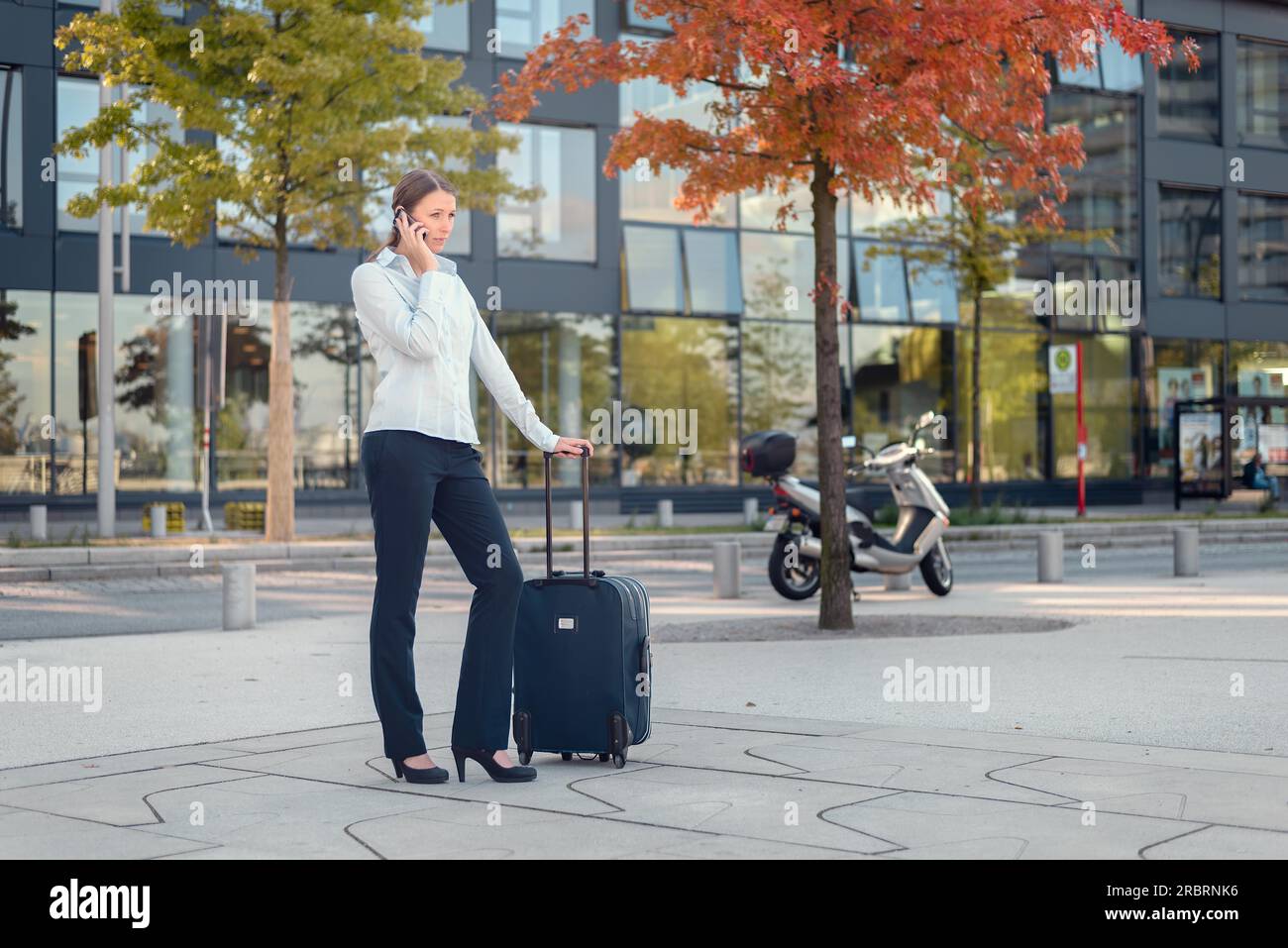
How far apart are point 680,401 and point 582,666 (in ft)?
78.2

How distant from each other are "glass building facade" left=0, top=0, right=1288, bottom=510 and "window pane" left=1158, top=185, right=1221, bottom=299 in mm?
65

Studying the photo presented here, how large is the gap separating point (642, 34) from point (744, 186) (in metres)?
18.6

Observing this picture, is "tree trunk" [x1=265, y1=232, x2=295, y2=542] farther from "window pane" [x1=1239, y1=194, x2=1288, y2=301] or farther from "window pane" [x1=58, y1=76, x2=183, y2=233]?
"window pane" [x1=1239, y1=194, x2=1288, y2=301]

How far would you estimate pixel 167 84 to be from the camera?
62.5 ft

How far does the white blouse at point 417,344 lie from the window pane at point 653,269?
77.2 ft

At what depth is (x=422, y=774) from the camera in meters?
5.35

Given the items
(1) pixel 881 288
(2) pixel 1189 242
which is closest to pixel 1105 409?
(2) pixel 1189 242

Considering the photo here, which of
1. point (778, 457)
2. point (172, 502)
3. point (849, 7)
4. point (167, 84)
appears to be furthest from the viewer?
point (172, 502)

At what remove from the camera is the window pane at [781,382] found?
30000mm

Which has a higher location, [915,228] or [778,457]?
[915,228]

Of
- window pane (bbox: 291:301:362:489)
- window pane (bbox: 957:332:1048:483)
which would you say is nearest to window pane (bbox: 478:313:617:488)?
window pane (bbox: 291:301:362:489)
